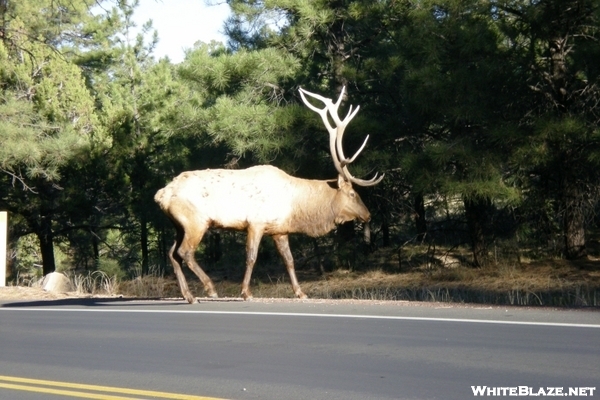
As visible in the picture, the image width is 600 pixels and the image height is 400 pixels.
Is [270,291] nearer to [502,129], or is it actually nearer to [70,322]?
[502,129]

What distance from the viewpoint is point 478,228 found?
21422mm

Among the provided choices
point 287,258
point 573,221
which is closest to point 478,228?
point 573,221

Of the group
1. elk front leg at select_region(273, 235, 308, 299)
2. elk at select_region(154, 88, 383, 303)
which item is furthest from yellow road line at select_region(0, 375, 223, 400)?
elk front leg at select_region(273, 235, 308, 299)

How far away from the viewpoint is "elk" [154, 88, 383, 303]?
1555cm

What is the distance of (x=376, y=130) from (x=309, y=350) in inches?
444

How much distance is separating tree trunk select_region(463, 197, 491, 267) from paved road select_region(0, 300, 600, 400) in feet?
26.1

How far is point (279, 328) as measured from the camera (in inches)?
445

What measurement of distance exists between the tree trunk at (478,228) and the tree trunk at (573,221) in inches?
74.9

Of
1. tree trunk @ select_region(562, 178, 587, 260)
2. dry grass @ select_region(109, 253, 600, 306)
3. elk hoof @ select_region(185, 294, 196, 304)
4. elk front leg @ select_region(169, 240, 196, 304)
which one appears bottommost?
dry grass @ select_region(109, 253, 600, 306)

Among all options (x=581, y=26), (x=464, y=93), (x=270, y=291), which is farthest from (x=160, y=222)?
(x=581, y=26)

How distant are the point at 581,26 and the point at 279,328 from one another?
10.2 m

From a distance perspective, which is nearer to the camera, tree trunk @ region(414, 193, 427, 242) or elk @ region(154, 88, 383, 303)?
elk @ region(154, 88, 383, 303)

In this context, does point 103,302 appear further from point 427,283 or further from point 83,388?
point 427,283

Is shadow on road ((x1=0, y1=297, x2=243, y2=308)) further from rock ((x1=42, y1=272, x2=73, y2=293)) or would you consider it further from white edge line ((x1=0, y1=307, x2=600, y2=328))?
rock ((x1=42, y1=272, x2=73, y2=293))
